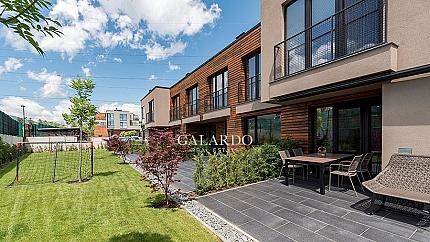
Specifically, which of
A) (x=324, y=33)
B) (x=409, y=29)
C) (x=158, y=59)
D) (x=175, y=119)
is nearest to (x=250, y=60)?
(x=324, y=33)

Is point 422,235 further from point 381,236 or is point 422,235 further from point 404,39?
point 404,39

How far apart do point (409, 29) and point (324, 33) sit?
2.49 meters

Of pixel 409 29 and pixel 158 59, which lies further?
pixel 158 59

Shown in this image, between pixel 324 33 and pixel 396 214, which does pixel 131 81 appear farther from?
pixel 396 214

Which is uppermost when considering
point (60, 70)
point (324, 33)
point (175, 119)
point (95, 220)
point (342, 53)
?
point (60, 70)

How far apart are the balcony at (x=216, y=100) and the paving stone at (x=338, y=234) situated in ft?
34.3

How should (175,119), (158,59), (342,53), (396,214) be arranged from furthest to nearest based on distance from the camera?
(158,59) < (175,119) < (342,53) < (396,214)

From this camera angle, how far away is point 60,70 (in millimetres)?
26406

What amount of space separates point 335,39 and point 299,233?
17.8 feet

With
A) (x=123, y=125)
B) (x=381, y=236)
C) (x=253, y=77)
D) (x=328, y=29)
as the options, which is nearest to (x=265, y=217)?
(x=381, y=236)

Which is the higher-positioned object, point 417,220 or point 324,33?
point 324,33

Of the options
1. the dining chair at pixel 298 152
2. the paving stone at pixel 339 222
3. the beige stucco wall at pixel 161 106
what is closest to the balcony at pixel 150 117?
the beige stucco wall at pixel 161 106

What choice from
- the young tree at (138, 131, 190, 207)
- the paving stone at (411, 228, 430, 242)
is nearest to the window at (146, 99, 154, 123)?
the young tree at (138, 131, 190, 207)

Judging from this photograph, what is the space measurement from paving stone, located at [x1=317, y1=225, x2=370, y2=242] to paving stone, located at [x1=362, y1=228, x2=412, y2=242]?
0.16 meters
